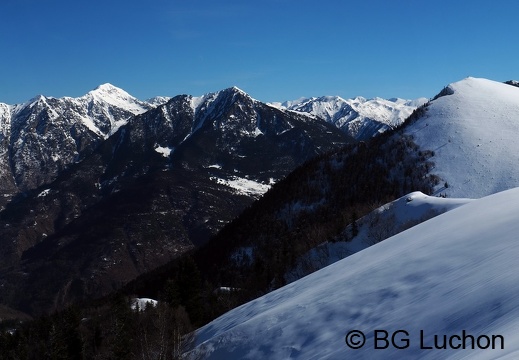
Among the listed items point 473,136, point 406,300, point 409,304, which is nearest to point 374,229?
point 406,300

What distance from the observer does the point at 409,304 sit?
21.5 meters

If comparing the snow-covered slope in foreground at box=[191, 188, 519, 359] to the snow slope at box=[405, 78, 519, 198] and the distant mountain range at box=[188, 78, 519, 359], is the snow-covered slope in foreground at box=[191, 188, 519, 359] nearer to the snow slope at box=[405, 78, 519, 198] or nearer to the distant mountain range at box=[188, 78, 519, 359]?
the distant mountain range at box=[188, 78, 519, 359]

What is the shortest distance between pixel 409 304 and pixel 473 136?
143490mm

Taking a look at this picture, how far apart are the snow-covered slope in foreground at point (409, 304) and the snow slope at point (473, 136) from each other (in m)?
98.3

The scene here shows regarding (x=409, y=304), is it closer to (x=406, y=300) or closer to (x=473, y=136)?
(x=406, y=300)

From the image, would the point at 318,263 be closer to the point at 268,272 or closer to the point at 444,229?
the point at 268,272

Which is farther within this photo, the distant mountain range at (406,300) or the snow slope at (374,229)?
the snow slope at (374,229)

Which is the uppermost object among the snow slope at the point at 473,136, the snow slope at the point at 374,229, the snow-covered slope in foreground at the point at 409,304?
the snow slope at the point at 473,136

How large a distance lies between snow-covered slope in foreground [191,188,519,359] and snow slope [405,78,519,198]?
323 feet

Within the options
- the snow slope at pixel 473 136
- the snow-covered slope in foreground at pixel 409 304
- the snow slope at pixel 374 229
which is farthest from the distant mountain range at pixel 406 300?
the snow slope at pixel 473 136

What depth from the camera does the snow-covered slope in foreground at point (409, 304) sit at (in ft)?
57.8

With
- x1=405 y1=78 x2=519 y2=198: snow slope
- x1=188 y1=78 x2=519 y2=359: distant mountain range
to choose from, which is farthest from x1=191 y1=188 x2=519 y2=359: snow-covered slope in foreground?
x1=405 y1=78 x2=519 y2=198: snow slope

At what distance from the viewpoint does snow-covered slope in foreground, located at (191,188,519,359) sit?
57.8ft

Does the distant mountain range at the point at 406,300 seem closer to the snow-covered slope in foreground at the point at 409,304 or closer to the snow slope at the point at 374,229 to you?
the snow-covered slope in foreground at the point at 409,304
